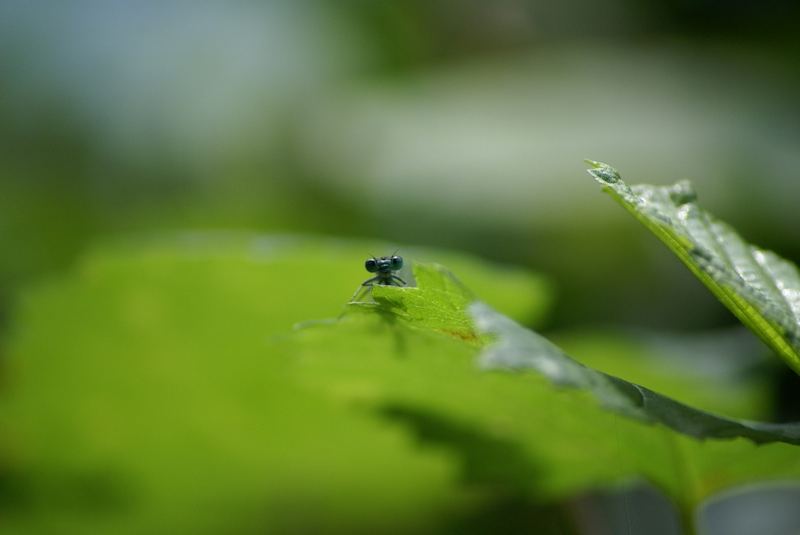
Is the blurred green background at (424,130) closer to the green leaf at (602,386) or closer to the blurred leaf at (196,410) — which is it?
the blurred leaf at (196,410)

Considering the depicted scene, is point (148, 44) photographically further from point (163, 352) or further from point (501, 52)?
point (163, 352)

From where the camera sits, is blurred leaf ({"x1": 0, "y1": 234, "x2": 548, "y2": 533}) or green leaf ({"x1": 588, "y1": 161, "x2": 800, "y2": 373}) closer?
green leaf ({"x1": 588, "y1": 161, "x2": 800, "y2": 373})

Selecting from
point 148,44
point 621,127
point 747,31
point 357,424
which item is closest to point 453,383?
point 357,424

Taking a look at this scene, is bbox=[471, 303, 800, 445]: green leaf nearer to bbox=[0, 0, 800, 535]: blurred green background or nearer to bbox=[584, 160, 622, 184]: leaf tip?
bbox=[584, 160, 622, 184]: leaf tip

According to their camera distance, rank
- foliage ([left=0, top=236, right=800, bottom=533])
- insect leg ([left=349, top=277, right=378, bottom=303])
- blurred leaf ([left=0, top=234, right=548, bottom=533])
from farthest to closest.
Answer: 1. blurred leaf ([left=0, top=234, right=548, bottom=533])
2. foliage ([left=0, top=236, right=800, bottom=533])
3. insect leg ([left=349, top=277, right=378, bottom=303])

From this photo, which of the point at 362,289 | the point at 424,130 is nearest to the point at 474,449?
the point at 362,289

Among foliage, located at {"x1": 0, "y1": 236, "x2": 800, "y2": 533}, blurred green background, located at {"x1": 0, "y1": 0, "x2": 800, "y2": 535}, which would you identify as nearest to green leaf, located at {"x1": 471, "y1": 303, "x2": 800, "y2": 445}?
foliage, located at {"x1": 0, "y1": 236, "x2": 800, "y2": 533}

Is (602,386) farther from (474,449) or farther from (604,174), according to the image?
(474,449)

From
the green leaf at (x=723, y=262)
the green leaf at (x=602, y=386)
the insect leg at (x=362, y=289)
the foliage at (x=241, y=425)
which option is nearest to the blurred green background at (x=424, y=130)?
the foliage at (x=241, y=425)
